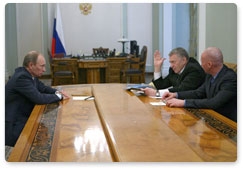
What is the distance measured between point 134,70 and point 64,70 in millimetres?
1425

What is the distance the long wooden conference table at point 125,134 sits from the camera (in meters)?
1.48

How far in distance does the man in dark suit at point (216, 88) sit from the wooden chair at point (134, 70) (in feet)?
15.3

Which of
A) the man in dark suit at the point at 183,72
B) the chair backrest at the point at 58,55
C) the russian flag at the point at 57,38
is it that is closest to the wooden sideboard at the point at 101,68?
the chair backrest at the point at 58,55

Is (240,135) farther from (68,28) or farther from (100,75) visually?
(68,28)

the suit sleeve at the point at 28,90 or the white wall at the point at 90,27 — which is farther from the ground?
the white wall at the point at 90,27

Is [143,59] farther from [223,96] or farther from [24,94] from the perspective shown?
[223,96]

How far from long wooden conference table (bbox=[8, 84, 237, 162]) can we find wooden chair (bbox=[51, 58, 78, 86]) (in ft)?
15.3

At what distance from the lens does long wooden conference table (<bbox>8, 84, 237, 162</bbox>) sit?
148 cm

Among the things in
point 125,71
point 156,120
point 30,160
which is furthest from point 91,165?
point 125,71

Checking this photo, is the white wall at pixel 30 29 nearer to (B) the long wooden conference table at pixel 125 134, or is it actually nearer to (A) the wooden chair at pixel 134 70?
(A) the wooden chair at pixel 134 70

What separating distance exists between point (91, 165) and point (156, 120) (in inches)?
26.7

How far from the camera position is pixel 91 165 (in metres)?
1.43

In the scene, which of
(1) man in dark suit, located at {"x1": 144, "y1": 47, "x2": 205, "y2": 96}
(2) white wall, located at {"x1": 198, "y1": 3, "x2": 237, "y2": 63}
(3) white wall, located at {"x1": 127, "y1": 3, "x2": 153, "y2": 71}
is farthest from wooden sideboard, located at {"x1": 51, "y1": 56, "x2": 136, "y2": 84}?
(2) white wall, located at {"x1": 198, "y1": 3, "x2": 237, "y2": 63}

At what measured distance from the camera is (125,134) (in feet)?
5.60
